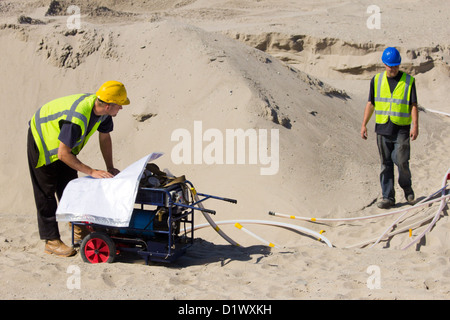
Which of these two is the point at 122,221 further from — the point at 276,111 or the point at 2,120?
the point at 2,120

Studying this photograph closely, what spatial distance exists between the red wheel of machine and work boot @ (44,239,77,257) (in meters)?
0.28

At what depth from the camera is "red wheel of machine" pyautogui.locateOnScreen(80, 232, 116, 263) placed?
4.85m

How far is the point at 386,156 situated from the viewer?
269 inches

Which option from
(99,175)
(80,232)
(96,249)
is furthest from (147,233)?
(80,232)

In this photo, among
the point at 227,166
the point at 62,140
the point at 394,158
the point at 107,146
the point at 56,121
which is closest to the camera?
the point at 62,140

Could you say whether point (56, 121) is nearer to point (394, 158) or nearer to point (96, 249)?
point (96, 249)

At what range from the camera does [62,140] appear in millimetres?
4633

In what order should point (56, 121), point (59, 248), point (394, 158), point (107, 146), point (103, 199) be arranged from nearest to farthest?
point (103, 199)
point (56, 121)
point (59, 248)
point (107, 146)
point (394, 158)

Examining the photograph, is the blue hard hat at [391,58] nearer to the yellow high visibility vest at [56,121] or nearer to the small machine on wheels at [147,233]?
the small machine on wheels at [147,233]

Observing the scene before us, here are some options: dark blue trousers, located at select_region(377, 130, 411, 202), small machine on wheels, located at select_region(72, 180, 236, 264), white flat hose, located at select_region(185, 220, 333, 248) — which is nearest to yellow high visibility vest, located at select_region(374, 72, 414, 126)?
dark blue trousers, located at select_region(377, 130, 411, 202)

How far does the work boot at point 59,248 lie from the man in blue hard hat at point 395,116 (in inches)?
152

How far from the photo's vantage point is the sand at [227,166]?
4.41m

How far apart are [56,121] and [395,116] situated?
13.4 feet

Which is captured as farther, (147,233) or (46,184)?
(46,184)
